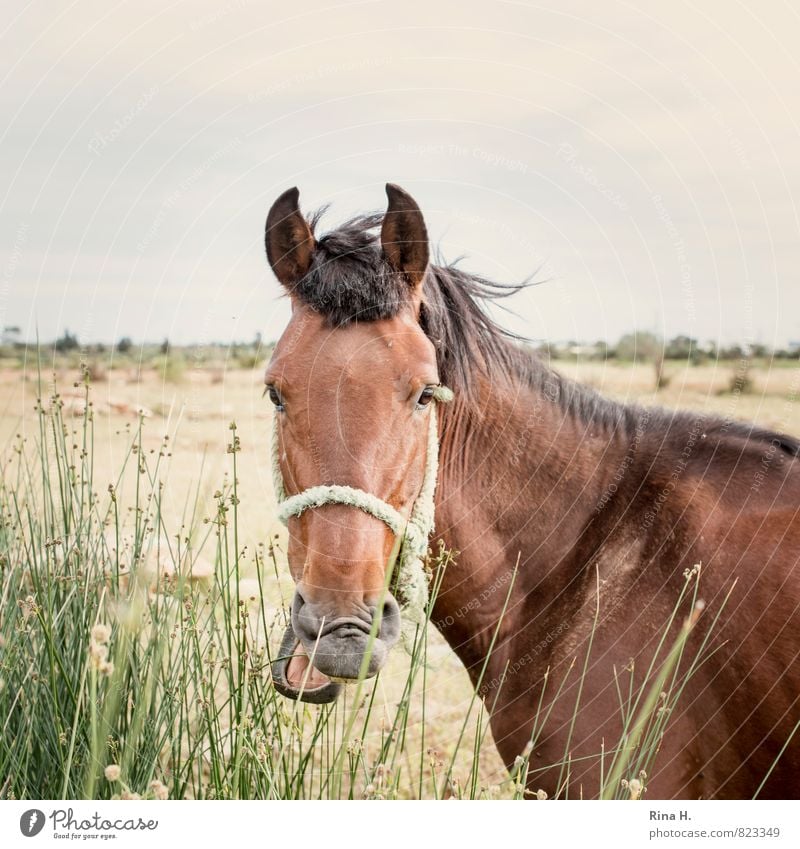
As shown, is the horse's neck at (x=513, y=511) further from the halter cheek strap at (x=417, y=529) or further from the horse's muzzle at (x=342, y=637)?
the horse's muzzle at (x=342, y=637)

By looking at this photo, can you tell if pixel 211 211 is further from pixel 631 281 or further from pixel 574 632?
pixel 574 632

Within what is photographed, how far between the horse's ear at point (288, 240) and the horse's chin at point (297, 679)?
115 cm

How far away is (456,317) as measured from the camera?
2605 millimetres

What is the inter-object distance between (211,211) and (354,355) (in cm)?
108

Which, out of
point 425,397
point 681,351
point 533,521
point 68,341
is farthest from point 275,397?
point 681,351

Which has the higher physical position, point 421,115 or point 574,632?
point 421,115

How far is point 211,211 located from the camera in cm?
287

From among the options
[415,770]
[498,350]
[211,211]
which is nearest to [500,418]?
[498,350]

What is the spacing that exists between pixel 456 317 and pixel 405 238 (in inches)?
14.3

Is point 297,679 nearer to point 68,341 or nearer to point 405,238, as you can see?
point 405,238

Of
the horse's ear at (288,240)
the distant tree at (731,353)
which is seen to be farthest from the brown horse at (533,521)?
the distant tree at (731,353)

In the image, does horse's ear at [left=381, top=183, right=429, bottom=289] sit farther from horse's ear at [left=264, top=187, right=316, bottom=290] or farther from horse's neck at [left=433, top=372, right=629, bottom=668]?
horse's neck at [left=433, top=372, right=629, bottom=668]

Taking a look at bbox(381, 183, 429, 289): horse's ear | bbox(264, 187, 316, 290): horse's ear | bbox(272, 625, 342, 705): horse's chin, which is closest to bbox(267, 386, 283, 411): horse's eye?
bbox(264, 187, 316, 290): horse's ear

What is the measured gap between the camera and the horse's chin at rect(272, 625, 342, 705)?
7.23ft
